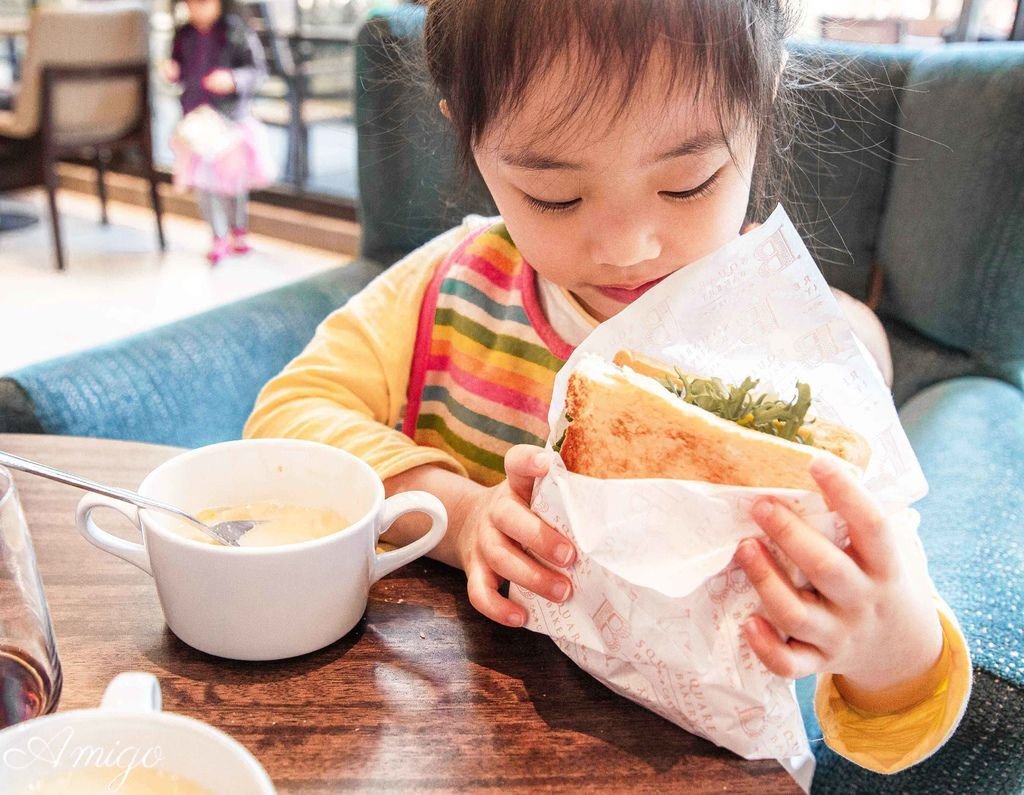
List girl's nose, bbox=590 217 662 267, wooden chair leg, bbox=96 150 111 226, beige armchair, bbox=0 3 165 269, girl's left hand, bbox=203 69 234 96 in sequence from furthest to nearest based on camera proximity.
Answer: wooden chair leg, bbox=96 150 111 226
beige armchair, bbox=0 3 165 269
girl's left hand, bbox=203 69 234 96
girl's nose, bbox=590 217 662 267

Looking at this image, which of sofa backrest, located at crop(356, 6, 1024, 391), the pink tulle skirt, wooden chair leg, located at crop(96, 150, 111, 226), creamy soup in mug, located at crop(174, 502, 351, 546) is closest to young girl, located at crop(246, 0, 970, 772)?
creamy soup in mug, located at crop(174, 502, 351, 546)

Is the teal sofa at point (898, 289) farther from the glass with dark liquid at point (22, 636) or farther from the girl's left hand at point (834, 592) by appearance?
the glass with dark liquid at point (22, 636)

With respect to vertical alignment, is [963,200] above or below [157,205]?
above

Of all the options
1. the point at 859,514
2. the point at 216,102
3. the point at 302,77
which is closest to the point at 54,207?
the point at 216,102

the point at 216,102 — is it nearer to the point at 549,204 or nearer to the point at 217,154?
the point at 217,154

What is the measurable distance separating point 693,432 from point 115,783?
377mm

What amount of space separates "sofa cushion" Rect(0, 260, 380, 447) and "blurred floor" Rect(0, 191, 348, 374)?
201 centimetres

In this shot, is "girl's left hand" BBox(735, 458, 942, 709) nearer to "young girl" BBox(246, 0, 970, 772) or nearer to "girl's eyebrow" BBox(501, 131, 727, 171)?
"young girl" BBox(246, 0, 970, 772)

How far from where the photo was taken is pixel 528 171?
0.80 metres

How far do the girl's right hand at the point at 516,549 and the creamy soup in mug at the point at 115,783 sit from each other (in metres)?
0.27

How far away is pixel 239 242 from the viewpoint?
4.61 m

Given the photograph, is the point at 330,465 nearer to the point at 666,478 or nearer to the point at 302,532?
the point at 302,532

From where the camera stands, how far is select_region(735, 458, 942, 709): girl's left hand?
0.53 meters

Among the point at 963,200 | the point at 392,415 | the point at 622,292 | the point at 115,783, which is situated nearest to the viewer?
the point at 115,783
